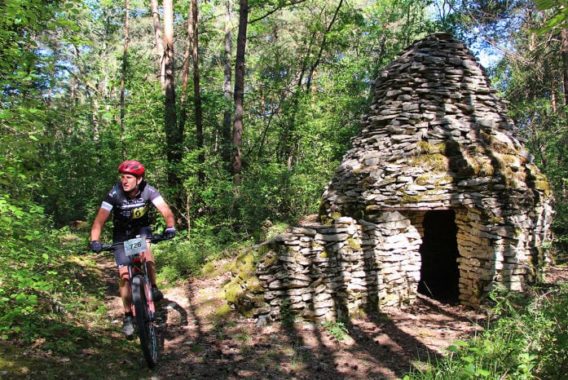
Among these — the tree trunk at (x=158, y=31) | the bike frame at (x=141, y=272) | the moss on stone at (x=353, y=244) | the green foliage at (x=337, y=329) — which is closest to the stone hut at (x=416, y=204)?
the moss on stone at (x=353, y=244)

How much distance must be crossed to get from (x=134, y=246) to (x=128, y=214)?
17.2 inches

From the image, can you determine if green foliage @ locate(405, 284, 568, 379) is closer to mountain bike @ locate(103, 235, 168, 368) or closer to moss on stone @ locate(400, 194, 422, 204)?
mountain bike @ locate(103, 235, 168, 368)

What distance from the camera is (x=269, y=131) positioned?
16.0 metres

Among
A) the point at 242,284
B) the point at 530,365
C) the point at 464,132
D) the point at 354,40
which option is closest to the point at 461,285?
the point at 464,132

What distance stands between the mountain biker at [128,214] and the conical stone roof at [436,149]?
163 inches

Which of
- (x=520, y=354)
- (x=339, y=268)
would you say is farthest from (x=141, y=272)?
(x=520, y=354)

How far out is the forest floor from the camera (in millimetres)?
3799

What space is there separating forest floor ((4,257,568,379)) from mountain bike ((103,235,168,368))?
282 millimetres

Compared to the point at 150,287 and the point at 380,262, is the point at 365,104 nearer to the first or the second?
the point at 380,262

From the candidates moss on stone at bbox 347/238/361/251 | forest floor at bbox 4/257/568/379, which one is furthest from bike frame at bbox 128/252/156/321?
moss on stone at bbox 347/238/361/251

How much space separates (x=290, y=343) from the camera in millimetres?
5129

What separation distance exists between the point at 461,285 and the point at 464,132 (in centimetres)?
284

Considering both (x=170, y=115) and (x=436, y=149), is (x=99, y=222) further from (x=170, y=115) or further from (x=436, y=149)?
(x=170, y=115)

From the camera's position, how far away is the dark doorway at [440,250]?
30.0 ft
